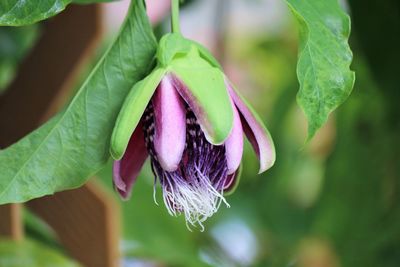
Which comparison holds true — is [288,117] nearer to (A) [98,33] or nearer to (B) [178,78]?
(A) [98,33]

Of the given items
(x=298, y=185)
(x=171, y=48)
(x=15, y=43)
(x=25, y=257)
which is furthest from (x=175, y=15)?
(x=298, y=185)

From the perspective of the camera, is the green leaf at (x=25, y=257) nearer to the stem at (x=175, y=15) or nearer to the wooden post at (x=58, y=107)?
the wooden post at (x=58, y=107)

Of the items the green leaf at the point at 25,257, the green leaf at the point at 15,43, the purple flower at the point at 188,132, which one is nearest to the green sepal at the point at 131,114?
the purple flower at the point at 188,132

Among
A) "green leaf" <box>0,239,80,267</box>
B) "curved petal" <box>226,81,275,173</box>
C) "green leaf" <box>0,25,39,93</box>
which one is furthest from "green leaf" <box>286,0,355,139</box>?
"green leaf" <box>0,25,39,93</box>

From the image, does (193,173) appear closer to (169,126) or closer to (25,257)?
(169,126)

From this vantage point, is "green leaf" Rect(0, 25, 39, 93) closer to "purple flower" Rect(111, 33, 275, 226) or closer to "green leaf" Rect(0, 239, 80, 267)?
"green leaf" Rect(0, 239, 80, 267)

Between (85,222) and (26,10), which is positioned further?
(85,222)
